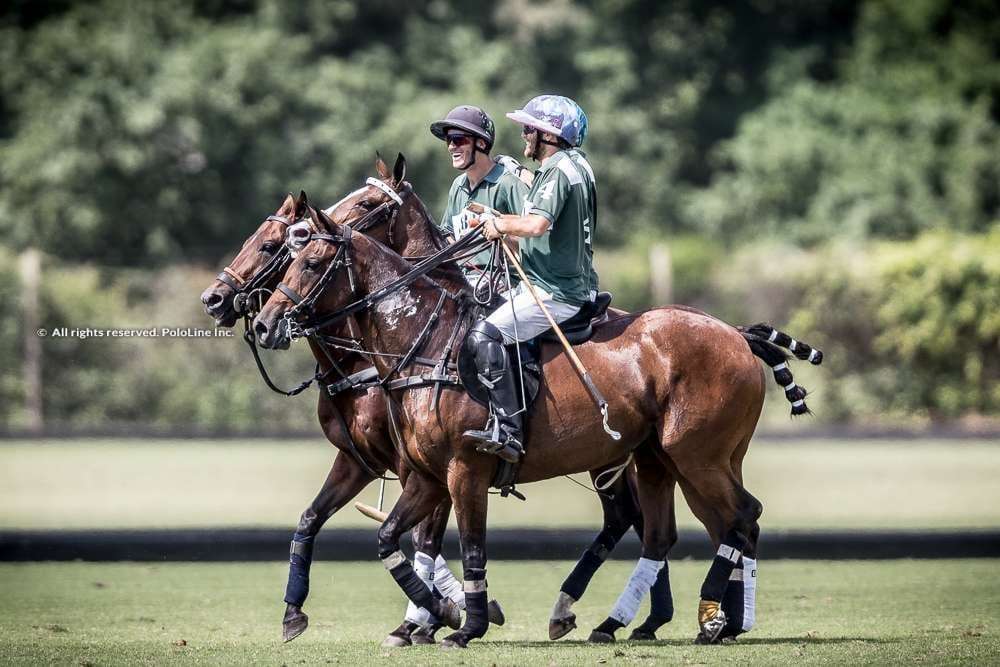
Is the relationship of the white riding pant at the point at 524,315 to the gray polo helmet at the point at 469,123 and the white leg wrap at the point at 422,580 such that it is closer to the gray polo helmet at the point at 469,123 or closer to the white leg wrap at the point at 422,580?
the gray polo helmet at the point at 469,123

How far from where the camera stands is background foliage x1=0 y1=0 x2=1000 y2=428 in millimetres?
23391

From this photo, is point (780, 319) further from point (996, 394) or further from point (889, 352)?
point (996, 394)

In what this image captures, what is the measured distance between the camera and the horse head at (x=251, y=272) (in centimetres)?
857

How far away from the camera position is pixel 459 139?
8.93 m

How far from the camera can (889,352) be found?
79.5 ft

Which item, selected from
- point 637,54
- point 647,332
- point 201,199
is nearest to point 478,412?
point 647,332

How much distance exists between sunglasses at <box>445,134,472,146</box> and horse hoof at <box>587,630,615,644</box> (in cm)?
277

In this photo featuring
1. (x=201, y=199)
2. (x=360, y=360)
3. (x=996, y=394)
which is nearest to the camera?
(x=360, y=360)

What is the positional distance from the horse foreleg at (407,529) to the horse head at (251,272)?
134 centimetres

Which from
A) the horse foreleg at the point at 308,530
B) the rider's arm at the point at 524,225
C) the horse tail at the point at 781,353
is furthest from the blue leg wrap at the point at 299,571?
the horse tail at the point at 781,353

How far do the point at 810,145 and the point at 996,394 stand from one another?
7.51 metres

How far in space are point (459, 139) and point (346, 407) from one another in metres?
1.62

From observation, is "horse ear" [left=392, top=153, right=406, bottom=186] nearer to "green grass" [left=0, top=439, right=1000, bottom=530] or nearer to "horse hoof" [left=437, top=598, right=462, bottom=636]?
"horse hoof" [left=437, top=598, right=462, bottom=636]

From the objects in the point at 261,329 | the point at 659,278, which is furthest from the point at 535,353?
the point at 659,278
